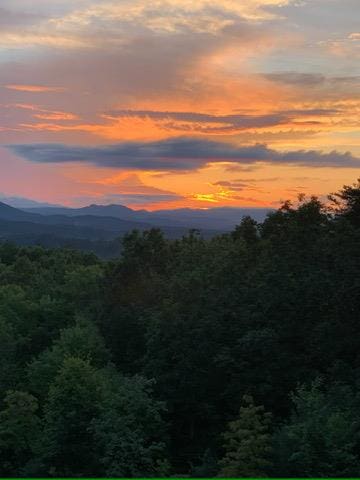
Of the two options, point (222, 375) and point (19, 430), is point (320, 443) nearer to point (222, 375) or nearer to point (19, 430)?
point (222, 375)

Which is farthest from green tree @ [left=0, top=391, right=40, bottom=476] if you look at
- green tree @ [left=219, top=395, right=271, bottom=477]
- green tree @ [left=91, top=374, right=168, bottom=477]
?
green tree @ [left=219, top=395, right=271, bottom=477]

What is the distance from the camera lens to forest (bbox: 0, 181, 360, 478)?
76.8 ft

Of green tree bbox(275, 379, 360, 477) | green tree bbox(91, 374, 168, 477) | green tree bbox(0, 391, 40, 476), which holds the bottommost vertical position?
green tree bbox(0, 391, 40, 476)

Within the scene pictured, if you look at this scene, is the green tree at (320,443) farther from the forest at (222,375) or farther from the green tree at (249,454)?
the green tree at (249,454)

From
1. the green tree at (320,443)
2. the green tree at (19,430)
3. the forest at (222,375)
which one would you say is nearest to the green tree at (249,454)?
the forest at (222,375)

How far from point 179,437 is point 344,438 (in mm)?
17096

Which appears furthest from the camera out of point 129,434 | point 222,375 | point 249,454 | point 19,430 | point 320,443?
point 222,375

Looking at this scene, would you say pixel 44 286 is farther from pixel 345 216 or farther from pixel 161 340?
pixel 345 216

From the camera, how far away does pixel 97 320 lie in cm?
4716

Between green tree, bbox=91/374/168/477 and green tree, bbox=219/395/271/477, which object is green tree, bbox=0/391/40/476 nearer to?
green tree, bbox=91/374/168/477

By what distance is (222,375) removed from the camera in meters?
33.4

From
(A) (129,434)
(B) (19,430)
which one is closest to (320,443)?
(A) (129,434)

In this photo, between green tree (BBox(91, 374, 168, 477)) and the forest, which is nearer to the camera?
the forest

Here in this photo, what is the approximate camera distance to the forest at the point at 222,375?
23.4 meters
